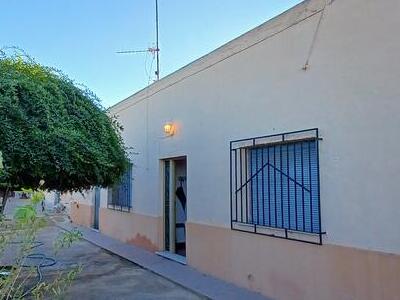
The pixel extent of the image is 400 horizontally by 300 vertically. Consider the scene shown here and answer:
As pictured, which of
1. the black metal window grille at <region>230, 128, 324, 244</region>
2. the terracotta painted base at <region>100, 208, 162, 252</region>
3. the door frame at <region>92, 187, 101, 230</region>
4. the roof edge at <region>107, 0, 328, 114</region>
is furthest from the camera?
the door frame at <region>92, 187, 101, 230</region>

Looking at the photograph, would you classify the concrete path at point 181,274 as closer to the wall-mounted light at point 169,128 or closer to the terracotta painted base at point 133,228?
the terracotta painted base at point 133,228

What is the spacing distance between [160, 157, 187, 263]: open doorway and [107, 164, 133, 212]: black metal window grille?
66.3 inches

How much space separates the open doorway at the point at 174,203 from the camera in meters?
10.9

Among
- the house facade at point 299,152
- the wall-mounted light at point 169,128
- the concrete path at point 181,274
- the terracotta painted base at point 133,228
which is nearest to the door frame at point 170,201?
the terracotta painted base at point 133,228

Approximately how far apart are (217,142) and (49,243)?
25.0ft

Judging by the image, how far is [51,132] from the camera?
669 cm

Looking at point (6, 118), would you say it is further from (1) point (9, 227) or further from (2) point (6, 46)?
(1) point (9, 227)

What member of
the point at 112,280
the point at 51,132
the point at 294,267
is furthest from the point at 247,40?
the point at 112,280

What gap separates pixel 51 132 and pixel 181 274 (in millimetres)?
3757

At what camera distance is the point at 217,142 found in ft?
27.6

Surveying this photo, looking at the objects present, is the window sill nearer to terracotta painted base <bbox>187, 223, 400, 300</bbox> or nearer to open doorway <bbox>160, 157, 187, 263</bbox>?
terracotta painted base <bbox>187, 223, 400, 300</bbox>

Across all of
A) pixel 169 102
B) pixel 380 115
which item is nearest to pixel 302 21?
pixel 380 115

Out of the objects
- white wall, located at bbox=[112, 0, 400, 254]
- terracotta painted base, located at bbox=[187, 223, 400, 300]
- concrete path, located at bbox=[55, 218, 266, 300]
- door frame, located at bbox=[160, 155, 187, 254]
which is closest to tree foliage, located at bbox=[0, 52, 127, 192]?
white wall, located at bbox=[112, 0, 400, 254]

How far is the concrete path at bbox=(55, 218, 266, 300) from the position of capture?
279 inches
